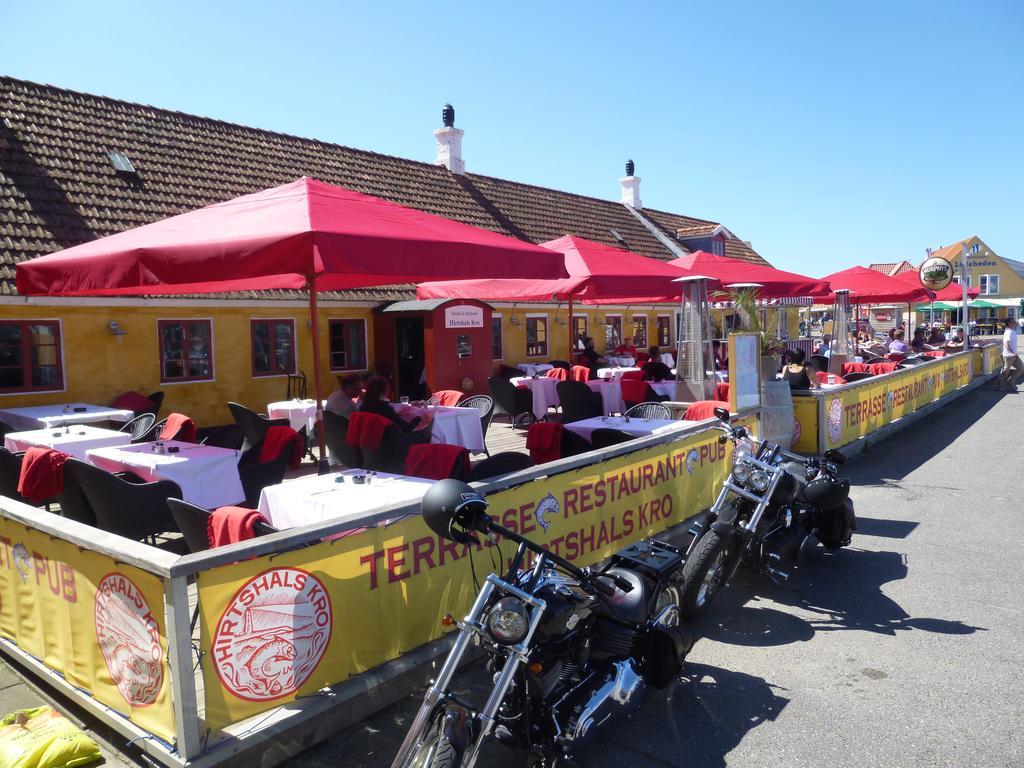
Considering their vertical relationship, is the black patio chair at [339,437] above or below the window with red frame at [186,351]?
below

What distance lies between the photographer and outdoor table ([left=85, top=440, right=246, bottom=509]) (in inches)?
241

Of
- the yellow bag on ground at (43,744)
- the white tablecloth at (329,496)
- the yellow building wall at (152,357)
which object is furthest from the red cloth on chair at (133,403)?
the yellow bag on ground at (43,744)

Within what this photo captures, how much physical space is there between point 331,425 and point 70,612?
16.4 feet

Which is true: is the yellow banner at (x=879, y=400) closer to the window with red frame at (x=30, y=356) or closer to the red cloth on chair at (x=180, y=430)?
the red cloth on chair at (x=180, y=430)

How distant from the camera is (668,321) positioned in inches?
1017

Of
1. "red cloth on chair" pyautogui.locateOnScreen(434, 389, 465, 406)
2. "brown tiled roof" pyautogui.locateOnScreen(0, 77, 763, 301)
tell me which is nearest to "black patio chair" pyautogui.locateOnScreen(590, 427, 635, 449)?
"red cloth on chair" pyautogui.locateOnScreen(434, 389, 465, 406)

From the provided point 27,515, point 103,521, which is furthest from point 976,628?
point 103,521

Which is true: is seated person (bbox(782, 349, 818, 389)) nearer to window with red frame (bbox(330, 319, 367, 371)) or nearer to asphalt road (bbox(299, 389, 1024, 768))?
asphalt road (bbox(299, 389, 1024, 768))

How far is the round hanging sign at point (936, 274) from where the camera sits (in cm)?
Result: 1819

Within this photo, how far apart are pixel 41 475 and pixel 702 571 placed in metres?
4.95

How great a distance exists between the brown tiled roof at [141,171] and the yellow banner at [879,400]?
9.23 metres

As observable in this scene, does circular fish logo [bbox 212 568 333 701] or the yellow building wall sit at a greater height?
the yellow building wall

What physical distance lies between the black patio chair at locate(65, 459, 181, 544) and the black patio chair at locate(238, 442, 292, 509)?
3.11ft

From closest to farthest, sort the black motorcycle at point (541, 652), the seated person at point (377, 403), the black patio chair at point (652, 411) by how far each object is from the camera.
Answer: the black motorcycle at point (541, 652)
the seated person at point (377, 403)
the black patio chair at point (652, 411)
